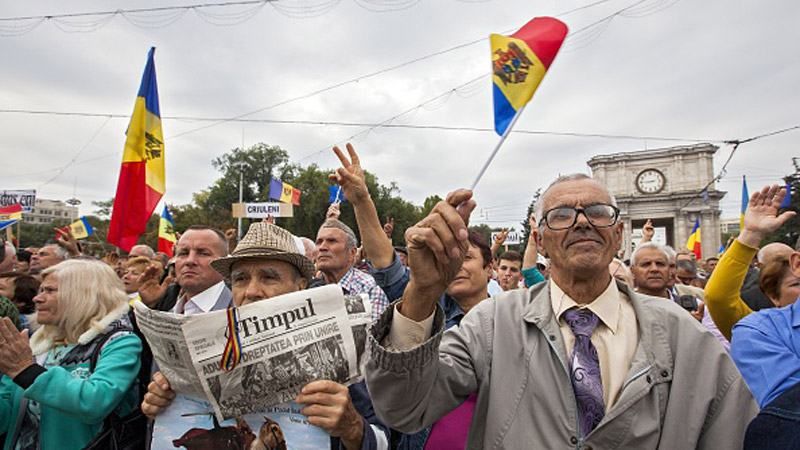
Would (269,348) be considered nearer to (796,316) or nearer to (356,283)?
(796,316)

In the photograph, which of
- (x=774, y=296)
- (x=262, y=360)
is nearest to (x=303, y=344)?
(x=262, y=360)

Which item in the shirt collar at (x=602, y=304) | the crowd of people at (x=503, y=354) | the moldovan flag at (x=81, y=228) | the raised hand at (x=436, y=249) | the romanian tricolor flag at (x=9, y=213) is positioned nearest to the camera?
the raised hand at (x=436, y=249)

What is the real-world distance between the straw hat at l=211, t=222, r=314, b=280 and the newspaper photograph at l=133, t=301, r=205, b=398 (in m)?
0.54

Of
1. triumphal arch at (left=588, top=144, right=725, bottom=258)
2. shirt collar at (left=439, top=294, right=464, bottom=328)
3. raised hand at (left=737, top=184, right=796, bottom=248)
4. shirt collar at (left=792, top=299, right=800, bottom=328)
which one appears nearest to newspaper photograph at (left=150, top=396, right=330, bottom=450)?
shirt collar at (left=439, top=294, right=464, bottom=328)

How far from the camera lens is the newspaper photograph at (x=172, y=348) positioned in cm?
211

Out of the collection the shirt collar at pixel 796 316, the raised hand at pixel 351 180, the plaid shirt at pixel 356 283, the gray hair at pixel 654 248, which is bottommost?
the plaid shirt at pixel 356 283

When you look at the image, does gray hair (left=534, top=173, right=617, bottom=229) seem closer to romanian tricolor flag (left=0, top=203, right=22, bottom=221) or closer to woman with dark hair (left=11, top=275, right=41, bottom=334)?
woman with dark hair (left=11, top=275, right=41, bottom=334)

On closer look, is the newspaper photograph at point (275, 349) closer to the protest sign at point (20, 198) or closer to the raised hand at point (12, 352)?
the raised hand at point (12, 352)

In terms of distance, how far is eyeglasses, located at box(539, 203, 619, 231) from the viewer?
2.08 metres

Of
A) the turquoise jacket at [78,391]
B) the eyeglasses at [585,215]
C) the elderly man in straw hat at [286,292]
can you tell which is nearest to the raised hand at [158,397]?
the elderly man in straw hat at [286,292]

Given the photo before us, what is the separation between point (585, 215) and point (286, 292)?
4.71 feet

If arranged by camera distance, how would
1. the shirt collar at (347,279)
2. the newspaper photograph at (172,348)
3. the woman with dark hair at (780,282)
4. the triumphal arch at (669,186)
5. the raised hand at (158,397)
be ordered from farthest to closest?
the triumphal arch at (669,186)
the shirt collar at (347,279)
the woman with dark hair at (780,282)
the raised hand at (158,397)
the newspaper photograph at (172,348)

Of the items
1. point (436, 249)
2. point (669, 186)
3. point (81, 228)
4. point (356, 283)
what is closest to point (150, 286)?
point (356, 283)

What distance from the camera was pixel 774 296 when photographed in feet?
11.1
